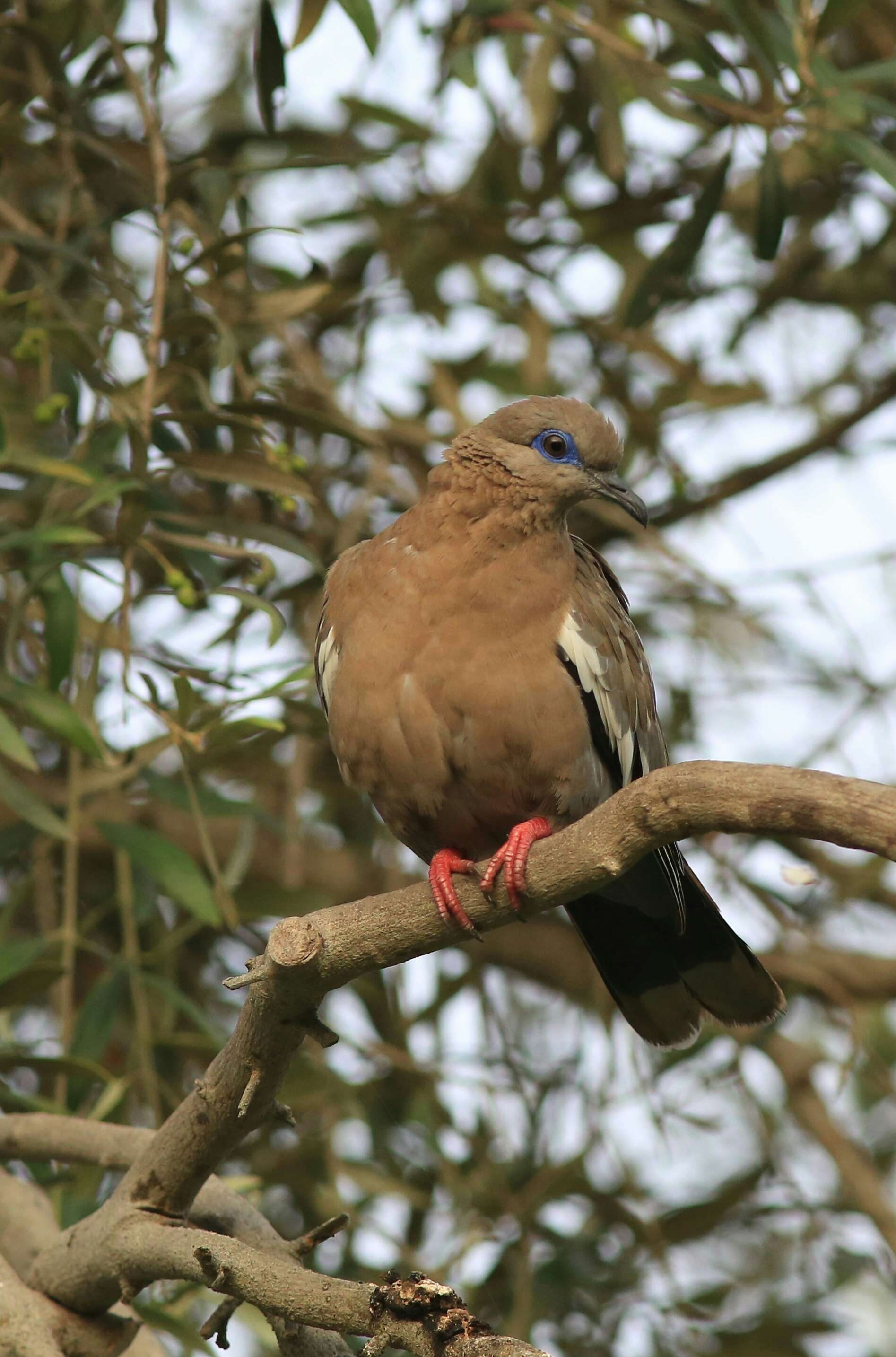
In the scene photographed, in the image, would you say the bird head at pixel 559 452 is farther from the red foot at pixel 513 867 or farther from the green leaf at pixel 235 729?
the red foot at pixel 513 867

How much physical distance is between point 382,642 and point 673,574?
1.81 metres

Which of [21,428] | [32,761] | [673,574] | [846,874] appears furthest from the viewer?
[846,874]

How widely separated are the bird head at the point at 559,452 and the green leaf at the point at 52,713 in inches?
43.4

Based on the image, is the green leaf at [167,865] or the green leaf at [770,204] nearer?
the green leaf at [167,865]

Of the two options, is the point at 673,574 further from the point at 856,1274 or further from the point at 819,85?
the point at 856,1274

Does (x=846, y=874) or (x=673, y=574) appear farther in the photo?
(x=846, y=874)

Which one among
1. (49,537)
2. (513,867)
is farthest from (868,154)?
(49,537)

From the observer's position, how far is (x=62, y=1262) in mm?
2770

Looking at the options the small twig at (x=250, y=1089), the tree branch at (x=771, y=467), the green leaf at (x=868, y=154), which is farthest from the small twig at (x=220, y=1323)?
the tree branch at (x=771, y=467)

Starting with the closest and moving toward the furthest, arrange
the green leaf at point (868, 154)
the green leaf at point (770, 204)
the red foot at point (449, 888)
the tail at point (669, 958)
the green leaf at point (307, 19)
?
the red foot at point (449, 888) → the green leaf at point (868, 154) → the tail at point (669, 958) → the green leaf at point (770, 204) → the green leaf at point (307, 19)

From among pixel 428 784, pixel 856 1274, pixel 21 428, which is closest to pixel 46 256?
pixel 21 428

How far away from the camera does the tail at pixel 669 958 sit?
3.27 m

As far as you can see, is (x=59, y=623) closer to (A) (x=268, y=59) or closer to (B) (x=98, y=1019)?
(B) (x=98, y=1019)

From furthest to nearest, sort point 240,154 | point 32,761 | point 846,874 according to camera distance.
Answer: point 846,874 → point 240,154 → point 32,761
